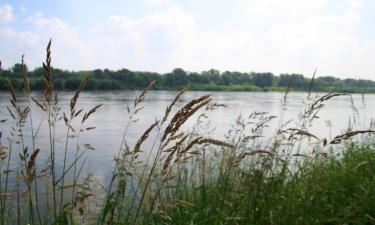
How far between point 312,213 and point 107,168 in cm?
763

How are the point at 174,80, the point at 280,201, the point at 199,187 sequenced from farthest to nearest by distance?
1. the point at 174,80
2. the point at 199,187
3. the point at 280,201

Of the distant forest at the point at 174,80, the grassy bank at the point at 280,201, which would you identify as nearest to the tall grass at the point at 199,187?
the grassy bank at the point at 280,201

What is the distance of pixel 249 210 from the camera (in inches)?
124

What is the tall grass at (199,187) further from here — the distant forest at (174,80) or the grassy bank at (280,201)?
the distant forest at (174,80)

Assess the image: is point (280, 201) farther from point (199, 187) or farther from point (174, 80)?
point (174, 80)

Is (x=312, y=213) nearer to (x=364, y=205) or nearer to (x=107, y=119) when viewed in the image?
(x=364, y=205)

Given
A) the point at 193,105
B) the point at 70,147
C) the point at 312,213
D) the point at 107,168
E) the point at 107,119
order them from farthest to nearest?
the point at 107,119 < the point at 70,147 < the point at 107,168 < the point at 312,213 < the point at 193,105

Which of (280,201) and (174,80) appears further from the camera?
(174,80)

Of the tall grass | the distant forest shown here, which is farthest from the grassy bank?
the distant forest

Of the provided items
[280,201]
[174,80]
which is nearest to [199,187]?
[280,201]

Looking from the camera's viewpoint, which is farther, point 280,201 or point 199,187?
point 199,187

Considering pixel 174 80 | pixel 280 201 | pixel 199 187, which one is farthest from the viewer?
pixel 174 80

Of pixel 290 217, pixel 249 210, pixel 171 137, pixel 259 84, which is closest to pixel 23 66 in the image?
pixel 171 137

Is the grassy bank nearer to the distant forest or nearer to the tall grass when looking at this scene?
the tall grass
